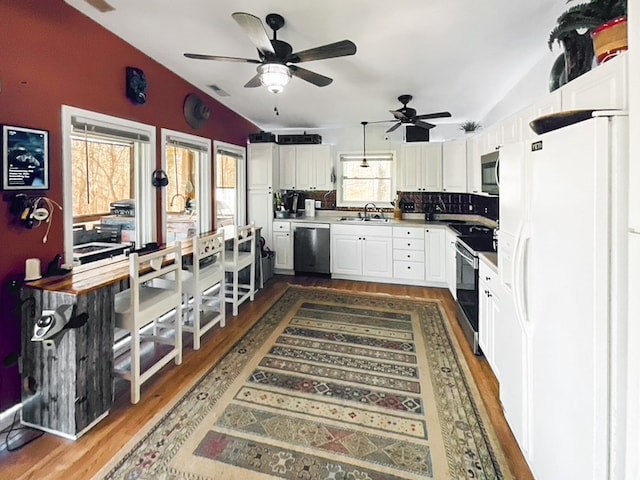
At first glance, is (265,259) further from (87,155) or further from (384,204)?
(87,155)

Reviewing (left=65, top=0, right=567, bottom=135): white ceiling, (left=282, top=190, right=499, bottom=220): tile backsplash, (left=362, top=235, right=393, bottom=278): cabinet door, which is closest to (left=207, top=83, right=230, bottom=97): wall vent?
(left=65, top=0, right=567, bottom=135): white ceiling

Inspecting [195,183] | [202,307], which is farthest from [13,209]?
[195,183]

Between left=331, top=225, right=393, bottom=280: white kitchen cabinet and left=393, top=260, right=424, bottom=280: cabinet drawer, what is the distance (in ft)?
0.26

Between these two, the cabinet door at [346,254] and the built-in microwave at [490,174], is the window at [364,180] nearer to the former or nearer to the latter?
the cabinet door at [346,254]

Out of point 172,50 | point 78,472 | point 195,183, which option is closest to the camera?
point 78,472

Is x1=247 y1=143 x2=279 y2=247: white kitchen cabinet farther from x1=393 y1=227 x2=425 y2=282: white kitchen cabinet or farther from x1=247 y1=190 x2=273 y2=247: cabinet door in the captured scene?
x1=393 y1=227 x2=425 y2=282: white kitchen cabinet

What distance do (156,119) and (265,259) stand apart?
2.48 meters

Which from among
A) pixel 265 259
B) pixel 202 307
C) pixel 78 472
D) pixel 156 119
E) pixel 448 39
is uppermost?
pixel 448 39

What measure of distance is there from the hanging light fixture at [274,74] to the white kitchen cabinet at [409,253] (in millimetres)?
3089

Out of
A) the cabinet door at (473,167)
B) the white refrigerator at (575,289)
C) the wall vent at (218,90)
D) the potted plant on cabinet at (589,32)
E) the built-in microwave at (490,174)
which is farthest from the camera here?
the wall vent at (218,90)

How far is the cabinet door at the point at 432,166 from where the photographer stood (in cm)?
527

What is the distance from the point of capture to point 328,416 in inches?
88.4

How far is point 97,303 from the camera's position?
217 centimetres

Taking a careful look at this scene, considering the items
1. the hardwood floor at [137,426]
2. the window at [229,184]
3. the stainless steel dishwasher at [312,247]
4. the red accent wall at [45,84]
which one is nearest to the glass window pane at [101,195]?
the red accent wall at [45,84]
